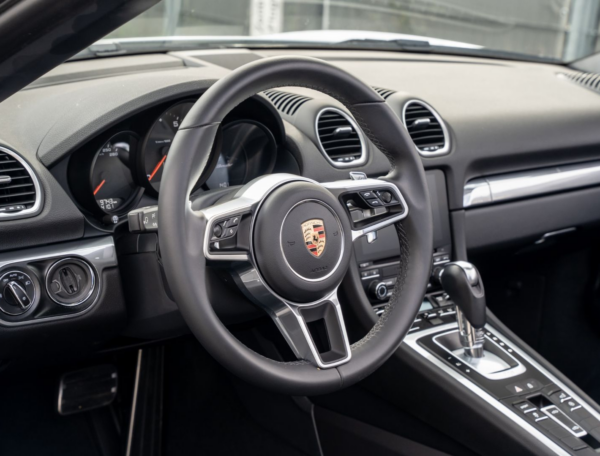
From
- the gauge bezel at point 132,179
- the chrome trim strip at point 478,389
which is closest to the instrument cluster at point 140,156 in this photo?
the gauge bezel at point 132,179

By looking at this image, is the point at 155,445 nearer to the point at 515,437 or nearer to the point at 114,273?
the point at 114,273

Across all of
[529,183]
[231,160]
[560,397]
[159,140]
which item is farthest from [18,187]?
[529,183]

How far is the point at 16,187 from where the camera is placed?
4.49 feet

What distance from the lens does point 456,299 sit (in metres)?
1.65

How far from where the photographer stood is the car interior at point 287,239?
1136mm

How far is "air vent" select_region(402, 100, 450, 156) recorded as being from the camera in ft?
6.30

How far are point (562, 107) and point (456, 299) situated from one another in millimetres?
967

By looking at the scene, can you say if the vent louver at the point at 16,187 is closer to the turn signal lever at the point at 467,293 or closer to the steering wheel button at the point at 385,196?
the steering wheel button at the point at 385,196

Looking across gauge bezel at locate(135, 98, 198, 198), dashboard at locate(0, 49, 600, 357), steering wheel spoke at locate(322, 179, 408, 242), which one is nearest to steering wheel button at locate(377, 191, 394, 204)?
steering wheel spoke at locate(322, 179, 408, 242)

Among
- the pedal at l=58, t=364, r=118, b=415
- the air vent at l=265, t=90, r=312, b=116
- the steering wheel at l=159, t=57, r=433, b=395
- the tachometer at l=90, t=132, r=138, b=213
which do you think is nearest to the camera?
the steering wheel at l=159, t=57, r=433, b=395

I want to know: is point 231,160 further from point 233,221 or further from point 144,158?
point 233,221

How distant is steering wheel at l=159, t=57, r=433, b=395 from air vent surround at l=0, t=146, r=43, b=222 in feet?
1.34

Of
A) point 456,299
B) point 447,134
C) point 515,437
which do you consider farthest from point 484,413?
point 447,134

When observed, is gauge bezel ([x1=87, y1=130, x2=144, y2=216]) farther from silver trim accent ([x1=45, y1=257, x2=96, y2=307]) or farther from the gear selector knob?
the gear selector knob
